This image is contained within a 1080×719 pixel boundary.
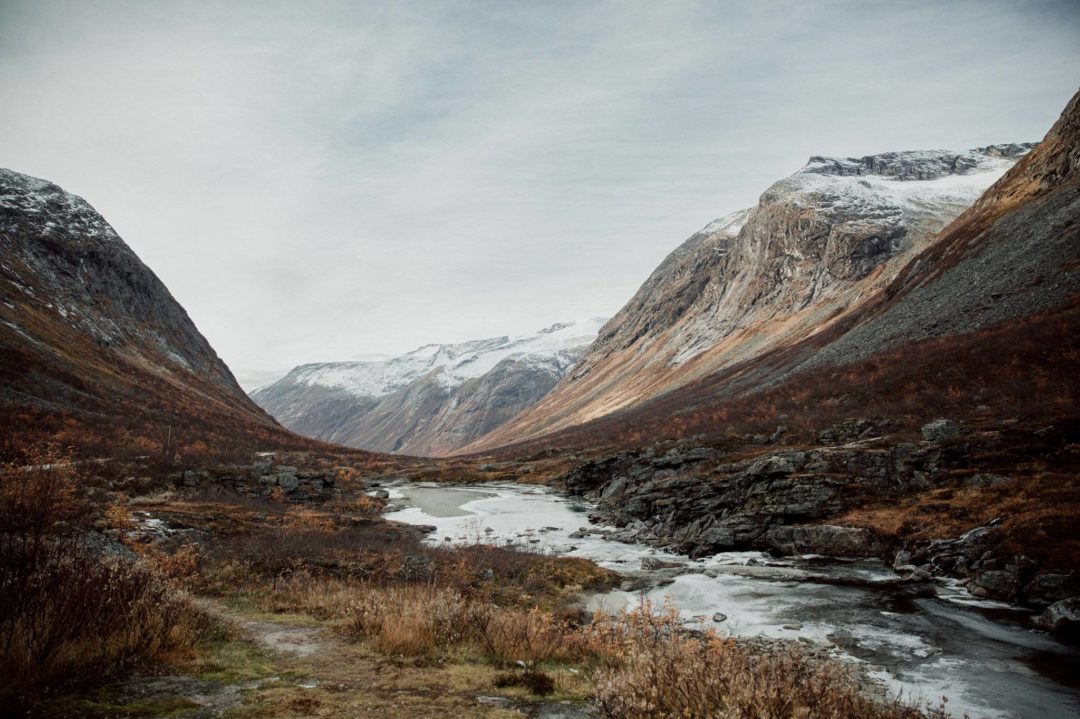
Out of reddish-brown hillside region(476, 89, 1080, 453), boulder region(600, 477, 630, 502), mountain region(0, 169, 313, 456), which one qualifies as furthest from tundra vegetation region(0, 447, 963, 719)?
boulder region(600, 477, 630, 502)

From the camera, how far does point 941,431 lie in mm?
26141

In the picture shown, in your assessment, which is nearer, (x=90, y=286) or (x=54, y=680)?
(x=54, y=680)

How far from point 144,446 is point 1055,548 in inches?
1966

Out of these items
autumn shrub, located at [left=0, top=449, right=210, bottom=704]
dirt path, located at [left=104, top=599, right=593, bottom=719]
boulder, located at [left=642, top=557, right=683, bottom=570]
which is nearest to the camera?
autumn shrub, located at [left=0, top=449, right=210, bottom=704]

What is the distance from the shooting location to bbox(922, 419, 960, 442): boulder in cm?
2575

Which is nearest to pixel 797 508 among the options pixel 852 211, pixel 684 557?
pixel 684 557

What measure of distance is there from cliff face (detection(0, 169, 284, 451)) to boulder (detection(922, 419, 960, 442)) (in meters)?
46.8

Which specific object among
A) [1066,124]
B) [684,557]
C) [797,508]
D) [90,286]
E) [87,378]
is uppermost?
[1066,124]

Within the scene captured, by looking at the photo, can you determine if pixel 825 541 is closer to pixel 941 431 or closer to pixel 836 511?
pixel 836 511

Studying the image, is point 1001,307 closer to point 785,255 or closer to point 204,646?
point 204,646

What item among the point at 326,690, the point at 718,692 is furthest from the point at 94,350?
the point at 718,692

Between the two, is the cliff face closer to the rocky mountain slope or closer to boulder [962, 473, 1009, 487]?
the rocky mountain slope

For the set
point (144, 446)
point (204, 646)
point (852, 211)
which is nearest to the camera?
point (204, 646)

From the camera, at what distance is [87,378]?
2253 inches
